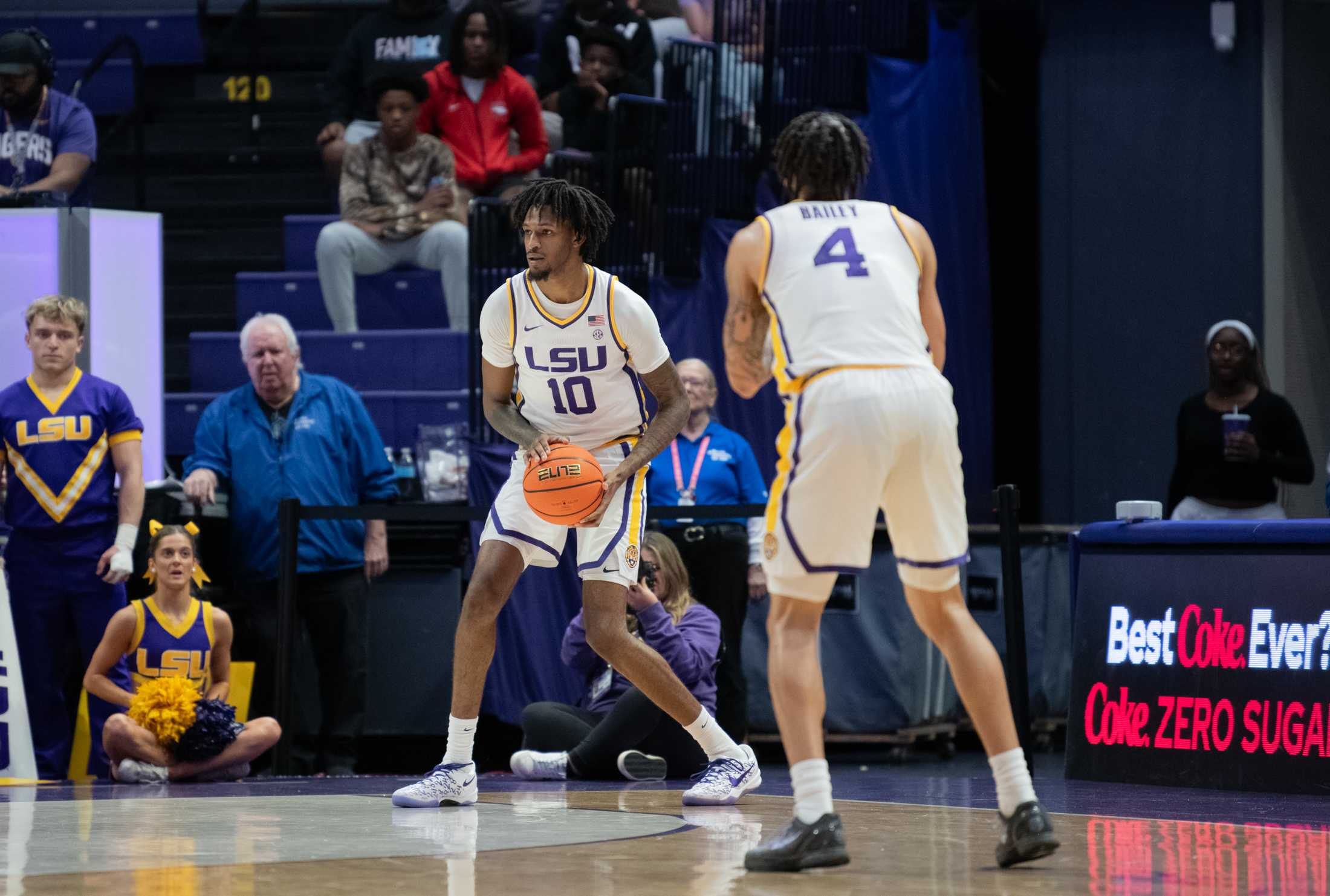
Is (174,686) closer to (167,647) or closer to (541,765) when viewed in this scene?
(167,647)

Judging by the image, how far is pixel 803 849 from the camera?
14.8 feet

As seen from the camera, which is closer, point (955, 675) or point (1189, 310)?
point (955, 675)

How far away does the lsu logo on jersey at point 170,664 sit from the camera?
838 cm

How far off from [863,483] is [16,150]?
318 inches

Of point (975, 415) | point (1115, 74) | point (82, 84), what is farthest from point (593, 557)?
point (82, 84)

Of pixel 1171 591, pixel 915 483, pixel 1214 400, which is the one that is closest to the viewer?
pixel 915 483

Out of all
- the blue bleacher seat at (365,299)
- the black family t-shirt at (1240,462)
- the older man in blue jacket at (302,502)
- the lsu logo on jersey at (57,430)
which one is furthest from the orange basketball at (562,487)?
the blue bleacher seat at (365,299)

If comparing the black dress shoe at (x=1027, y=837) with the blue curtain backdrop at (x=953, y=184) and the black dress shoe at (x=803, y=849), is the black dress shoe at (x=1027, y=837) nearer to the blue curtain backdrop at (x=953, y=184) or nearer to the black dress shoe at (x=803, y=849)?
the black dress shoe at (x=803, y=849)

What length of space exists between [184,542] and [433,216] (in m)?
3.66

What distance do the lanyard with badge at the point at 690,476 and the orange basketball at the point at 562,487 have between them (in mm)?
3017

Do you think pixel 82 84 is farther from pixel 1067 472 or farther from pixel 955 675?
pixel 955 675

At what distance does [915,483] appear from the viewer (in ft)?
15.4

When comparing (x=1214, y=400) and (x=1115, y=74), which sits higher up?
(x=1115, y=74)

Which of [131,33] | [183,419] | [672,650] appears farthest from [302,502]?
[131,33]
